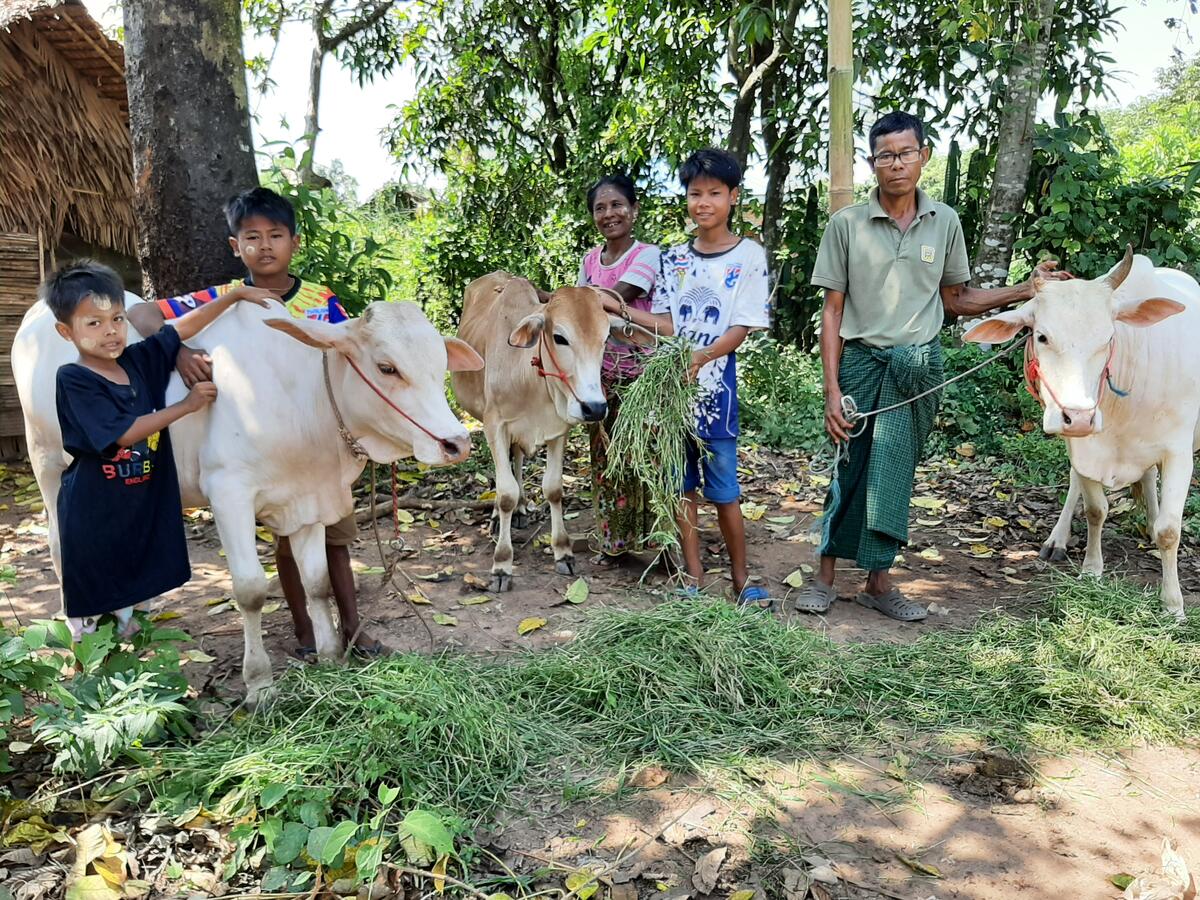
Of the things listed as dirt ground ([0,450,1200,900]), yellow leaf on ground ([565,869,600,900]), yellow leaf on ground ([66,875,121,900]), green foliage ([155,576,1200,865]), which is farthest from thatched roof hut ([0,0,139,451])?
yellow leaf on ground ([565,869,600,900])

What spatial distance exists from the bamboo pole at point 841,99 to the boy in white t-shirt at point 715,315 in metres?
0.61

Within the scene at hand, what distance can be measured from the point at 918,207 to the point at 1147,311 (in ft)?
3.15

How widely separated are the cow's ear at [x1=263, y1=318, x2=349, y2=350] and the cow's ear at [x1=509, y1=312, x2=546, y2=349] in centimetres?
122

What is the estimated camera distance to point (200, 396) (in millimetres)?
2791

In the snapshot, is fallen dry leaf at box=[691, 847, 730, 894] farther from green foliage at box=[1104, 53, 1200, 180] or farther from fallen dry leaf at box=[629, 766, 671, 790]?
green foliage at box=[1104, 53, 1200, 180]

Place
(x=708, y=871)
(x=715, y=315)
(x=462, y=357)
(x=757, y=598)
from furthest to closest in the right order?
(x=757, y=598), (x=715, y=315), (x=462, y=357), (x=708, y=871)

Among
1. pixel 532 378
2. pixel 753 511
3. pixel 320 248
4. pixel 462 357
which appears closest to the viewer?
pixel 462 357

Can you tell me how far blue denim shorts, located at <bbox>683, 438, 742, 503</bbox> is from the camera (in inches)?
153

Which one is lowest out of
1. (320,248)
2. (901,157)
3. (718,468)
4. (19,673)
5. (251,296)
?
(19,673)

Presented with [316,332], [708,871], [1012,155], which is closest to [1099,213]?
[1012,155]

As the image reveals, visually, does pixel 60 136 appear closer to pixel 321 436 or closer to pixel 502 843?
pixel 321 436

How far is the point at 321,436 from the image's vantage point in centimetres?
303

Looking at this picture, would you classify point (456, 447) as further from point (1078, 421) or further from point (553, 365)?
point (1078, 421)

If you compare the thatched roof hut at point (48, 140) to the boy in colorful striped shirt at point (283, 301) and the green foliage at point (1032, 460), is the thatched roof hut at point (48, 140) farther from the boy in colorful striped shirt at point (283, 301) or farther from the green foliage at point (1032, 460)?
the green foliage at point (1032, 460)
